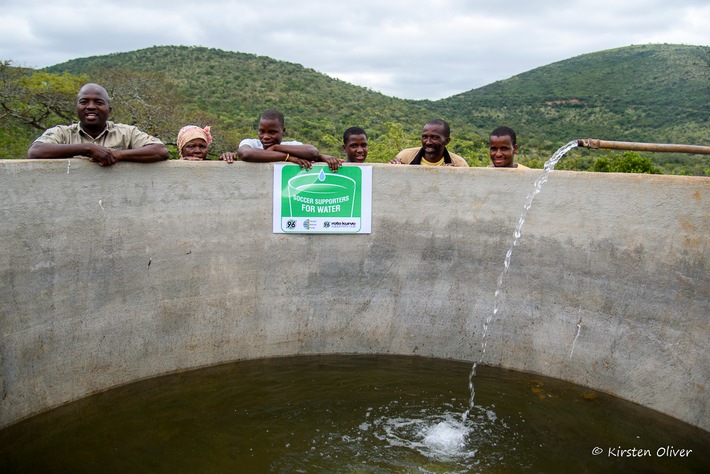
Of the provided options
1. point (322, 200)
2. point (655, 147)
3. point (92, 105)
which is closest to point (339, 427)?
point (322, 200)

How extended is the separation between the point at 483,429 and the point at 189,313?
268 cm

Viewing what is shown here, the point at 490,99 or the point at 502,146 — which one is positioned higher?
the point at 490,99

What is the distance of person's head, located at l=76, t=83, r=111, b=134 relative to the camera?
181 inches

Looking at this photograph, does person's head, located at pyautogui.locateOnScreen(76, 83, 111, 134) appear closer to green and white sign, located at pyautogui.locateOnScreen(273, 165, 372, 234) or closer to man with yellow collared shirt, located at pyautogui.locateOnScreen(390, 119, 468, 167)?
green and white sign, located at pyautogui.locateOnScreen(273, 165, 372, 234)

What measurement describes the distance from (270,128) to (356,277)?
1.61m

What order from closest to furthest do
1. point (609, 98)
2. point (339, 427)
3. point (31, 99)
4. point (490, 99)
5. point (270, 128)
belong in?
point (339, 427) → point (270, 128) → point (31, 99) → point (609, 98) → point (490, 99)

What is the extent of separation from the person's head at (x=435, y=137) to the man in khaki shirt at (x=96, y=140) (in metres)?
2.41

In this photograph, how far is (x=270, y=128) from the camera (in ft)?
18.1

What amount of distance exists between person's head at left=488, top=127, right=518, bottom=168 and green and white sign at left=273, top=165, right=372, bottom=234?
1203 mm

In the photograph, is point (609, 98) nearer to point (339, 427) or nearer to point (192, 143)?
point (192, 143)

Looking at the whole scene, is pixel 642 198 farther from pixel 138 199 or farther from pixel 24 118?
pixel 24 118

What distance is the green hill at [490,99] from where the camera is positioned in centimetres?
3025

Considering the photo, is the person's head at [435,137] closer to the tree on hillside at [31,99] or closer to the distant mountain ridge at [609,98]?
the tree on hillside at [31,99]

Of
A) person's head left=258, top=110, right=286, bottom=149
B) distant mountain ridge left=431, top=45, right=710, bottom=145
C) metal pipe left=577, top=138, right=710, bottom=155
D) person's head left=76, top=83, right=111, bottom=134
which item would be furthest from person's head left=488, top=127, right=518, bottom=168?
distant mountain ridge left=431, top=45, right=710, bottom=145
